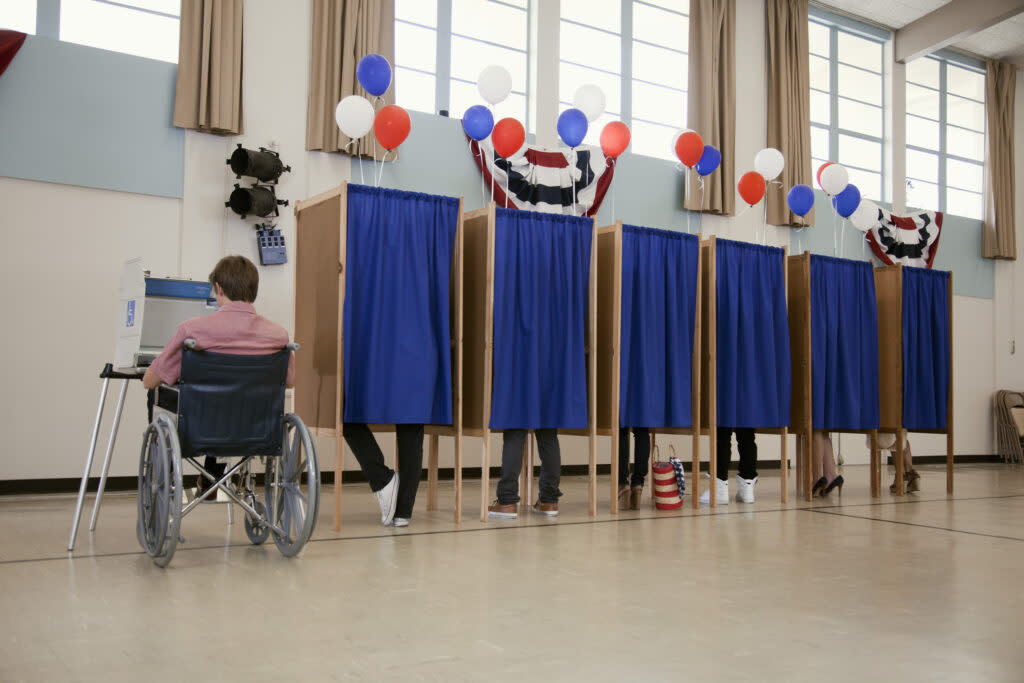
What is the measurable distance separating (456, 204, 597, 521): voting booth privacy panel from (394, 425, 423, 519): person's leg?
0.27m

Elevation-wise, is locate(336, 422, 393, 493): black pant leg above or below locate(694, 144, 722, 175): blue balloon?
below

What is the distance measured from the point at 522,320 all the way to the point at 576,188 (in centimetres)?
294

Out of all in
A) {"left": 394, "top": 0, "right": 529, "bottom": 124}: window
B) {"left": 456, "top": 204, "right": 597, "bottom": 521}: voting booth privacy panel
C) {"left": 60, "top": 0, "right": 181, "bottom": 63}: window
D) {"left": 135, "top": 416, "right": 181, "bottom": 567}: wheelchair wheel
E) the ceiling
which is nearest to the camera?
{"left": 135, "top": 416, "right": 181, "bottom": 567}: wheelchair wheel

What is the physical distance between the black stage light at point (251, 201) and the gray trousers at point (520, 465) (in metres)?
2.46

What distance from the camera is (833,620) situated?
2.31 metres

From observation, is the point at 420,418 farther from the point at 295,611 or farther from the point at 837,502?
the point at 837,502

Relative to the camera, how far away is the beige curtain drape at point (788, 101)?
8336 millimetres

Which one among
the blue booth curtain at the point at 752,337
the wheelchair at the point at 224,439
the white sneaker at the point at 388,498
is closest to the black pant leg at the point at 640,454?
the blue booth curtain at the point at 752,337

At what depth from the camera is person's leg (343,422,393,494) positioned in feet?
12.8

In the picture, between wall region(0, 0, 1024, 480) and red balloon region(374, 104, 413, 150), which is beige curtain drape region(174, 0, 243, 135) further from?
red balloon region(374, 104, 413, 150)

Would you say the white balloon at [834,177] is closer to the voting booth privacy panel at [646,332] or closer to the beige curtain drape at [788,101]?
the voting booth privacy panel at [646,332]

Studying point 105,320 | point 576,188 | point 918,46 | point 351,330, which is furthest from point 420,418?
point 918,46

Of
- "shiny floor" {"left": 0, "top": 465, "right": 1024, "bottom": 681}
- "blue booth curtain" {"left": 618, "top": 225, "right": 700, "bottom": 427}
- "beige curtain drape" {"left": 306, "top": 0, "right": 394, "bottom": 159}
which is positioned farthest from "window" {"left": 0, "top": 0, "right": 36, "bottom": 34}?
"blue booth curtain" {"left": 618, "top": 225, "right": 700, "bottom": 427}

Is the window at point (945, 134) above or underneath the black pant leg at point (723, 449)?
above
